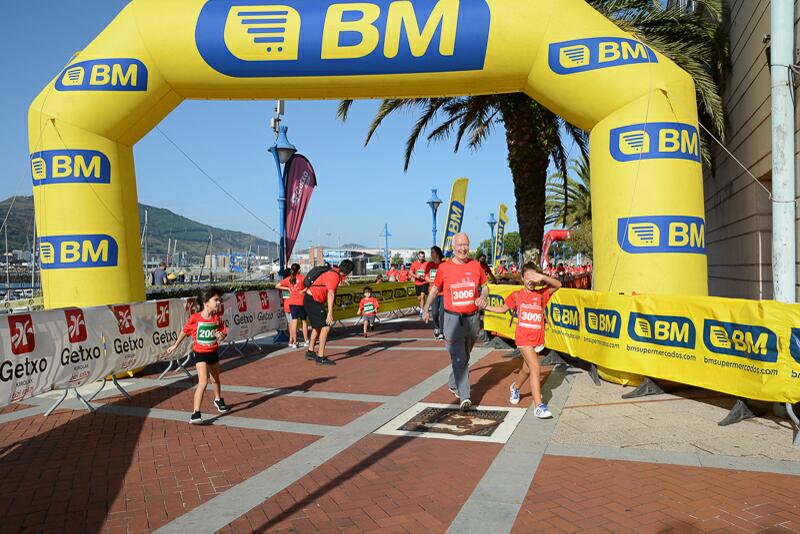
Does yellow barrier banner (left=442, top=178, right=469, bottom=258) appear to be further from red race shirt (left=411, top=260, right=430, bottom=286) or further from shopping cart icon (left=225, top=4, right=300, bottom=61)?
shopping cart icon (left=225, top=4, right=300, bottom=61)

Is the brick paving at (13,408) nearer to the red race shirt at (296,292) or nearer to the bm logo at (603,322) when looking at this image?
the red race shirt at (296,292)

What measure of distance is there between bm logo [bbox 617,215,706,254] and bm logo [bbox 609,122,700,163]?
85 cm

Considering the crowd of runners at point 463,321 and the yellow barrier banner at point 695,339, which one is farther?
the crowd of runners at point 463,321

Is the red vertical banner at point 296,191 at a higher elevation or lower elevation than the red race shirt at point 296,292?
higher

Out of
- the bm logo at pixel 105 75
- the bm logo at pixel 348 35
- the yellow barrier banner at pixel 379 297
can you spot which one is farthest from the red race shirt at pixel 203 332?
the yellow barrier banner at pixel 379 297

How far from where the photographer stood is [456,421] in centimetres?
590

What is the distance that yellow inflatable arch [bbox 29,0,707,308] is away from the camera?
7.54 m

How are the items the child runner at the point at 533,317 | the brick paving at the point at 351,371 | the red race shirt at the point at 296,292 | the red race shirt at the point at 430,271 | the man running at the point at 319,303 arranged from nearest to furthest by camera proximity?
the child runner at the point at 533,317 → the brick paving at the point at 351,371 → the man running at the point at 319,303 → the red race shirt at the point at 296,292 → the red race shirt at the point at 430,271

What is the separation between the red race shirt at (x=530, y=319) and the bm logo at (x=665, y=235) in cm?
211

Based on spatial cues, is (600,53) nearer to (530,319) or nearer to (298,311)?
(530,319)

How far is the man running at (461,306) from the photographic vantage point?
628cm

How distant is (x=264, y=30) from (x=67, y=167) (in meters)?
3.65

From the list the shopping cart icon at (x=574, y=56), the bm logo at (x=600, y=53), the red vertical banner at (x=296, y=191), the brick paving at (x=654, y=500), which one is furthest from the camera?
the red vertical banner at (x=296, y=191)

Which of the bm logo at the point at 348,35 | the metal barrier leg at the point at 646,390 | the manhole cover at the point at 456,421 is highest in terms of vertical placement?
the bm logo at the point at 348,35
